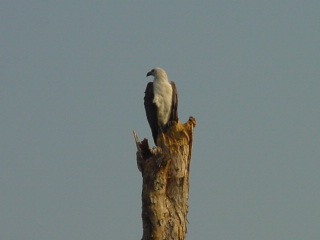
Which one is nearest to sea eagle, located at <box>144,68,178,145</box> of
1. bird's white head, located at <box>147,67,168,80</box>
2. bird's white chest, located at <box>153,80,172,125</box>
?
bird's white chest, located at <box>153,80,172,125</box>

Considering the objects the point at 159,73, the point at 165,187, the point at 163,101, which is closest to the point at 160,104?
the point at 163,101

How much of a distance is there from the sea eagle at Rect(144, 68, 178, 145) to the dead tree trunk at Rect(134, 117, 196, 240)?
3.29 meters

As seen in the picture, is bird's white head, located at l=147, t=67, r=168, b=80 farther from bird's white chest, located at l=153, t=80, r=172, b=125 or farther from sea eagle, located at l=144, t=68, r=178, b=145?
bird's white chest, located at l=153, t=80, r=172, b=125

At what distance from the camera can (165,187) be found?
11805 mm

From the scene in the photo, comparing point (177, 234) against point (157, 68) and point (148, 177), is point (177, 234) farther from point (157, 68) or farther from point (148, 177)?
point (157, 68)

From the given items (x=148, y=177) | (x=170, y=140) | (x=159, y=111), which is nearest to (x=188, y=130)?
(x=170, y=140)

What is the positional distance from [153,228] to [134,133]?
5.31 feet

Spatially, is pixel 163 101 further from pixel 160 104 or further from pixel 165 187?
pixel 165 187

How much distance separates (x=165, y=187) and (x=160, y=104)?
396 centimetres

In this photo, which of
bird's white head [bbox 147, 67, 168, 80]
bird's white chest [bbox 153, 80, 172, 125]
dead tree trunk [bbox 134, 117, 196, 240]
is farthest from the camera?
bird's white head [bbox 147, 67, 168, 80]

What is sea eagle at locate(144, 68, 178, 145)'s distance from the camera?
15.6 meters

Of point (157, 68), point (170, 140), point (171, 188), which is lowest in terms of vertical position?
point (171, 188)

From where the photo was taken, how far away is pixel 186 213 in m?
11.8

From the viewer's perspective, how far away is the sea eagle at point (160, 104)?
614 inches
